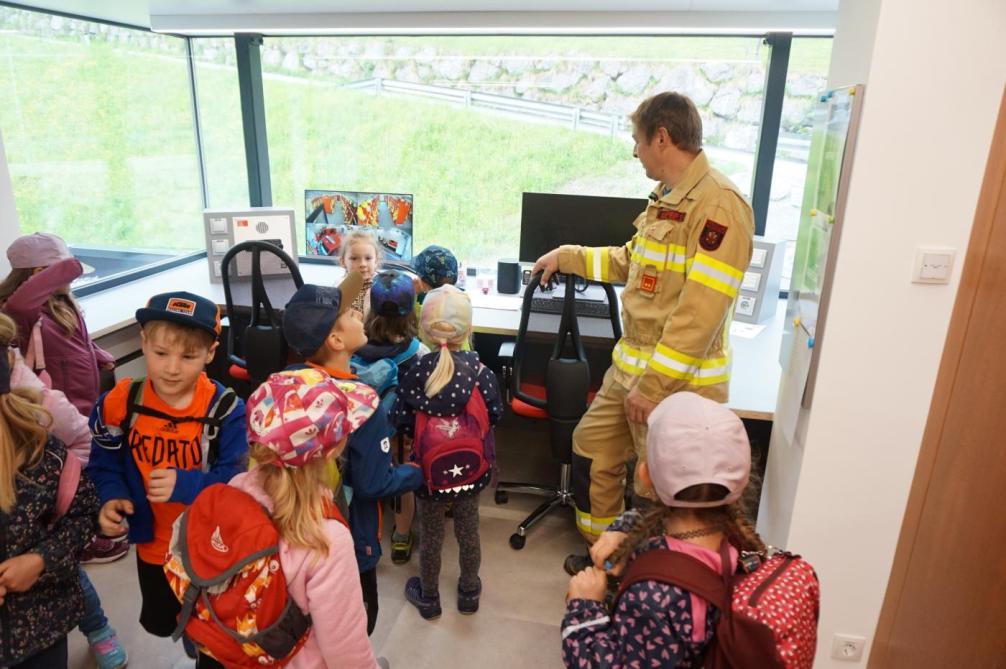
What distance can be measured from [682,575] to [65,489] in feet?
3.89

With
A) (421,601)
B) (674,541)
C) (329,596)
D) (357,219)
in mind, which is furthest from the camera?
(357,219)

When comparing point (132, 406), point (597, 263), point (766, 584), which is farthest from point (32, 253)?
point (766, 584)

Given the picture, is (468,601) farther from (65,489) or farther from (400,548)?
(65,489)

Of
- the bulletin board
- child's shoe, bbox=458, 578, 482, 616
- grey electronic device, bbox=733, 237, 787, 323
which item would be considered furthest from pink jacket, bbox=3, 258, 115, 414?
grey electronic device, bbox=733, 237, 787, 323

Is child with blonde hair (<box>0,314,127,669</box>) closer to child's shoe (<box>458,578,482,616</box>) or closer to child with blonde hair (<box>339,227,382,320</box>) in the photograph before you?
child's shoe (<box>458,578,482,616</box>)

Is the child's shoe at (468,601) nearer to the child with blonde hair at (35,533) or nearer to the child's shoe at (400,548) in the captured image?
the child's shoe at (400,548)

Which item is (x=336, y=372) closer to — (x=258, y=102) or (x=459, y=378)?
(x=459, y=378)

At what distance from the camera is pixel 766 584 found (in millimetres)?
921

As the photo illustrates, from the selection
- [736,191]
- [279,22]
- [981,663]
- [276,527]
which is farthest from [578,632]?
[279,22]

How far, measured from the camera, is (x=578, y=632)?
1031 millimetres

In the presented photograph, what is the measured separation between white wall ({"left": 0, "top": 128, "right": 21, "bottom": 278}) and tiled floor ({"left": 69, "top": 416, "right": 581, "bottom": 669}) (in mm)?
1201

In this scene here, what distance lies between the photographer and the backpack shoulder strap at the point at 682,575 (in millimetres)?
922

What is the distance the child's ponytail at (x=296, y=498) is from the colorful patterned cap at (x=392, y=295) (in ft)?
2.84

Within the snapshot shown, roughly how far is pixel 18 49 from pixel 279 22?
1.11 m
